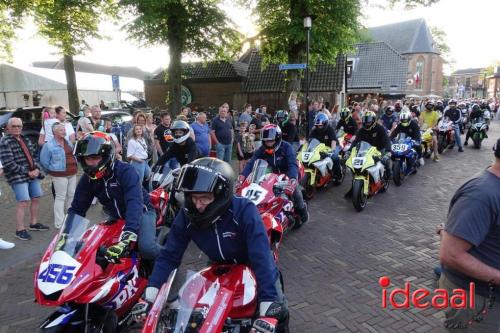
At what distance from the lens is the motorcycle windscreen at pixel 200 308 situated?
2.36 m

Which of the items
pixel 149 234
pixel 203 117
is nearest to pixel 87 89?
pixel 203 117

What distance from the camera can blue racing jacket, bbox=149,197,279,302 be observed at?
106 inches

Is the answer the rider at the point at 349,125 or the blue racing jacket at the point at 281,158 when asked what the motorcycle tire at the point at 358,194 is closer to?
the blue racing jacket at the point at 281,158

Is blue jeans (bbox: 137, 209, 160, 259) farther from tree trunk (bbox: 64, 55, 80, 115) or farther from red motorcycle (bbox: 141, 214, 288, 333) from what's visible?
tree trunk (bbox: 64, 55, 80, 115)

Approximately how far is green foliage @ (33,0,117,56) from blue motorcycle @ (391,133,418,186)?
16.0 m

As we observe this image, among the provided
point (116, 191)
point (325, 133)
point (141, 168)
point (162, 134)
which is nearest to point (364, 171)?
point (325, 133)

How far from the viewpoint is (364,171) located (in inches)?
312

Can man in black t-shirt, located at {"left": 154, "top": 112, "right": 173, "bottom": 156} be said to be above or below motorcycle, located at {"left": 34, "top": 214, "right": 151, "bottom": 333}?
above

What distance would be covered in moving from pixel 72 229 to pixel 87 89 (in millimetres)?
28312

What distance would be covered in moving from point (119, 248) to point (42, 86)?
25.9 m

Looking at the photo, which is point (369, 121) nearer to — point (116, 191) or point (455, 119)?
point (116, 191)

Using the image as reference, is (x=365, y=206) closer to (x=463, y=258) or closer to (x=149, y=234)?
(x=149, y=234)

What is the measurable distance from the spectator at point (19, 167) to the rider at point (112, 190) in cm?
326

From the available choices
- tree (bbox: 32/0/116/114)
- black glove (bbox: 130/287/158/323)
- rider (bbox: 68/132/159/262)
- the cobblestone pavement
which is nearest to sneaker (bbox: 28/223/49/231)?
the cobblestone pavement
